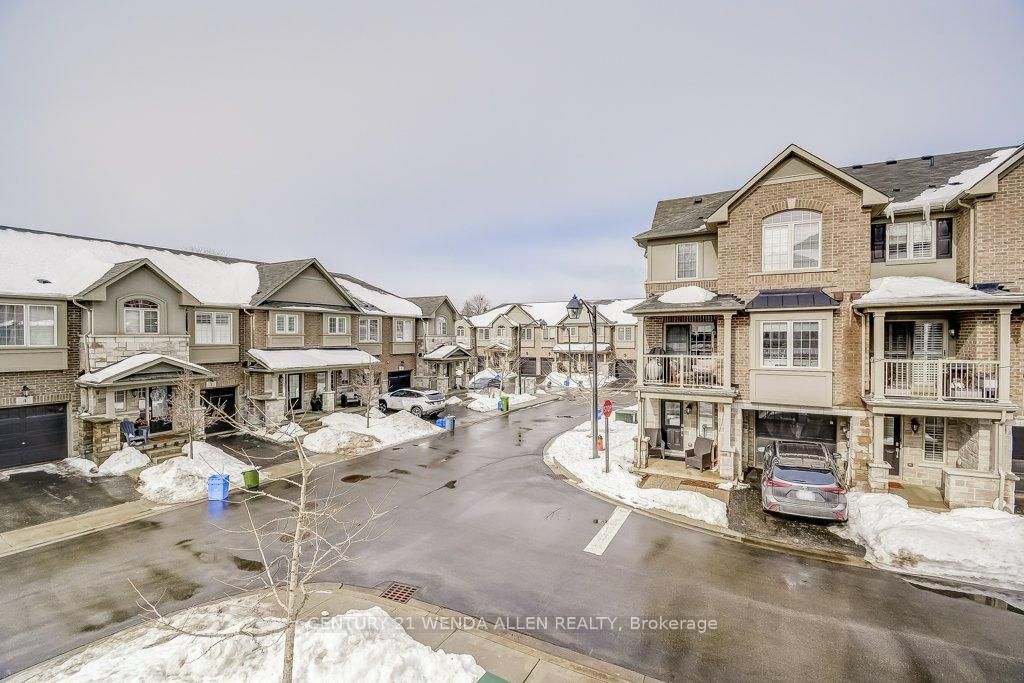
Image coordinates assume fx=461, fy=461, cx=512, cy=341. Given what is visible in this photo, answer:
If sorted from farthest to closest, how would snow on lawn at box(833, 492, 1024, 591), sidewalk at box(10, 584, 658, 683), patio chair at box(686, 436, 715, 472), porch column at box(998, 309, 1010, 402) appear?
patio chair at box(686, 436, 715, 472), porch column at box(998, 309, 1010, 402), snow on lawn at box(833, 492, 1024, 591), sidewalk at box(10, 584, 658, 683)

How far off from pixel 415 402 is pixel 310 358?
264 inches

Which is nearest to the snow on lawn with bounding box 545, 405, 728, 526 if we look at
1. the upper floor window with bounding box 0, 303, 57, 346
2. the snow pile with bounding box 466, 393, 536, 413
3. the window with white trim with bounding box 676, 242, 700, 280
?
the window with white trim with bounding box 676, 242, 700, 280

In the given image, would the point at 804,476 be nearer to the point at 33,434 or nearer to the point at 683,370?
the point at 683,370

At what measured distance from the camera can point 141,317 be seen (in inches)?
825

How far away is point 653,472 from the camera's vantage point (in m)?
17.1

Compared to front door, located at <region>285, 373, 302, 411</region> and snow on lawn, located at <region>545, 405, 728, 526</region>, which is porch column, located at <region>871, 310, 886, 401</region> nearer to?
snow on lawn, located at <region>545, 405, 728, 526</region>

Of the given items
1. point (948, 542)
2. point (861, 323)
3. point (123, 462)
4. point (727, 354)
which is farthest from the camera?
point (123, 462)

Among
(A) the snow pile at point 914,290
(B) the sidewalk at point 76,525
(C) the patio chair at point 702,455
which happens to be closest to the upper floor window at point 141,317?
(B) the sidewalk at point 76,525

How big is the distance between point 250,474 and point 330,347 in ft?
48.8

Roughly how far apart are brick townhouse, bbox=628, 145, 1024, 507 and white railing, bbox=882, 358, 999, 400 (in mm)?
58

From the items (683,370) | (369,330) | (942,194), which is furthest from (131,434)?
(942,194)

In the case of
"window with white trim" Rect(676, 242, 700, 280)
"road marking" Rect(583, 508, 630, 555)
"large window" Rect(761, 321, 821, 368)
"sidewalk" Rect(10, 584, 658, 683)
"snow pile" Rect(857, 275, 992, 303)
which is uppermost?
"window with white trim" Rect(676, 242, 700, 280)

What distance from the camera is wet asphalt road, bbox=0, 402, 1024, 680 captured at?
7.58m

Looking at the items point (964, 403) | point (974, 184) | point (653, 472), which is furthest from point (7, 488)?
point (974, 184)
